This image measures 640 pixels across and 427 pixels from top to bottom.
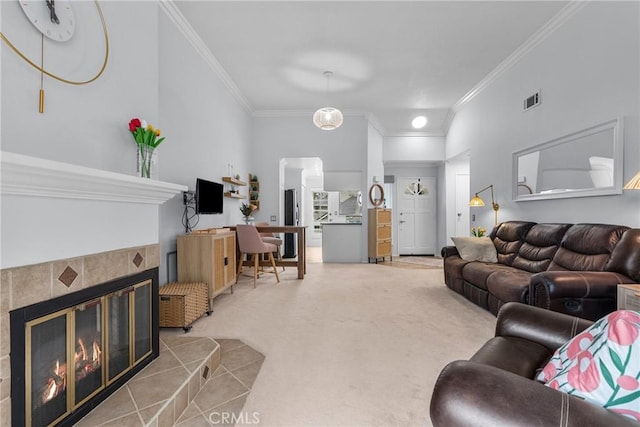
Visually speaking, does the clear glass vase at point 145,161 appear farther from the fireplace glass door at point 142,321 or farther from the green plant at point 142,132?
the fireplace glass door at point 142,321

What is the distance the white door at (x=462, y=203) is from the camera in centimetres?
696

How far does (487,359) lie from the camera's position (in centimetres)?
116

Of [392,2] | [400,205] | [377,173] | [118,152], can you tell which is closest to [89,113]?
[118,152]

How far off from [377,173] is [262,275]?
135 inches

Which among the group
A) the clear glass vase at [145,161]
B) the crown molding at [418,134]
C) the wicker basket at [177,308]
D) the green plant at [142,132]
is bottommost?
the wicker basket at [177,308]

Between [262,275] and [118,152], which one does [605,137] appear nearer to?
[118,152]

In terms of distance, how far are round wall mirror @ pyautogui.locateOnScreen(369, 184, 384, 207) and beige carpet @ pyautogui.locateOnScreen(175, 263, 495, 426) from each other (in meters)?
2.32

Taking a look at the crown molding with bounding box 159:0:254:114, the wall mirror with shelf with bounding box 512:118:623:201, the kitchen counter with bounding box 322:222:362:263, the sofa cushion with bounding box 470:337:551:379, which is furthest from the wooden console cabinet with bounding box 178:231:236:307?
the wall mirror with shelf with bounding box 512:118:623:201

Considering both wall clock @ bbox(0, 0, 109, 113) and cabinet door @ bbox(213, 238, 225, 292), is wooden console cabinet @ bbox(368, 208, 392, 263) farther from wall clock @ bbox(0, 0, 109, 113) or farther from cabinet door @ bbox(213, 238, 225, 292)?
wall clock @ bbox(0, 0, 109, 113)

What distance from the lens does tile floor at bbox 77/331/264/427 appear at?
4.46ft

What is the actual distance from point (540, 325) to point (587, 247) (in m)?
1.89

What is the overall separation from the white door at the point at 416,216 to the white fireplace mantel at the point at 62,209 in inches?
260

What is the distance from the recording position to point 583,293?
6.95 feet

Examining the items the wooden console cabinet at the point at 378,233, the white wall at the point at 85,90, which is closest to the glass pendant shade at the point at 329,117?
the wooden console cabinet at the point at 378,233
